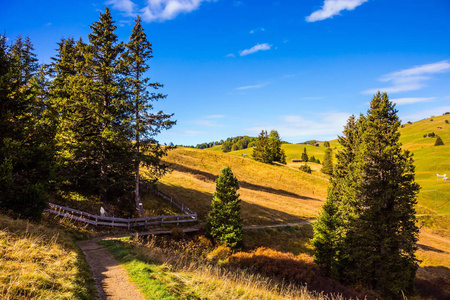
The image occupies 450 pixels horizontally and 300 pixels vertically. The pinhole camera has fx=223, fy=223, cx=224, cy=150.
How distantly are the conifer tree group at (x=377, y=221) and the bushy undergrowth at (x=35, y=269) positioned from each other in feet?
60.7

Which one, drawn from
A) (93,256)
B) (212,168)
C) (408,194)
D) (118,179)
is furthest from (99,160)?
(212,168)

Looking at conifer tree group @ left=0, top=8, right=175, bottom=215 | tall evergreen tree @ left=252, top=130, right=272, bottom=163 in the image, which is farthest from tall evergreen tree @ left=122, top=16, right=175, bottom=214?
tall evergreen tree @ left=252, top=130, right=272, bottom=163

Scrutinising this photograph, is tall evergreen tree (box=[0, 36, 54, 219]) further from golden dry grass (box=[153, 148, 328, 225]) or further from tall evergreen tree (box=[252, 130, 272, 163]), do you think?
tall evergreen tree (box=[252, 130, 272, 163])

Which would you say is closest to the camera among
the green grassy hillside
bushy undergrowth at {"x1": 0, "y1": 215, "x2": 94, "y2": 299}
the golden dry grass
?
bushy undergrowth at {"x1": 0, "y1": 215, "x2": 94, "y2": 299}

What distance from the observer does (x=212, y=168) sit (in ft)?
201

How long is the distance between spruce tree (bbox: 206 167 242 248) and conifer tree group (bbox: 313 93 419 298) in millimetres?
7518

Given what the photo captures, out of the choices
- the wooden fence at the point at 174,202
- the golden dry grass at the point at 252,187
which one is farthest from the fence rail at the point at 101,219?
the golden dry grass at the point at 252,187

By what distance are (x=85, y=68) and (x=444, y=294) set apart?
38159 mm

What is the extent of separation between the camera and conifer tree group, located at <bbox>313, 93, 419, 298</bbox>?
54.0ft

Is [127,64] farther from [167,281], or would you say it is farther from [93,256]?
[167,281]

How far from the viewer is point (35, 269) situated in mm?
6570

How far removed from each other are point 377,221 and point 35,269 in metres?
20.7

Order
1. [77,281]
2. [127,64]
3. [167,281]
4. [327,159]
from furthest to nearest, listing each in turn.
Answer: [327,159] < [127,64] < [167,281] < [77,281]

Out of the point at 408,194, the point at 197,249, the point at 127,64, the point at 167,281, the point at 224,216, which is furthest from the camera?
the point at 224,216
